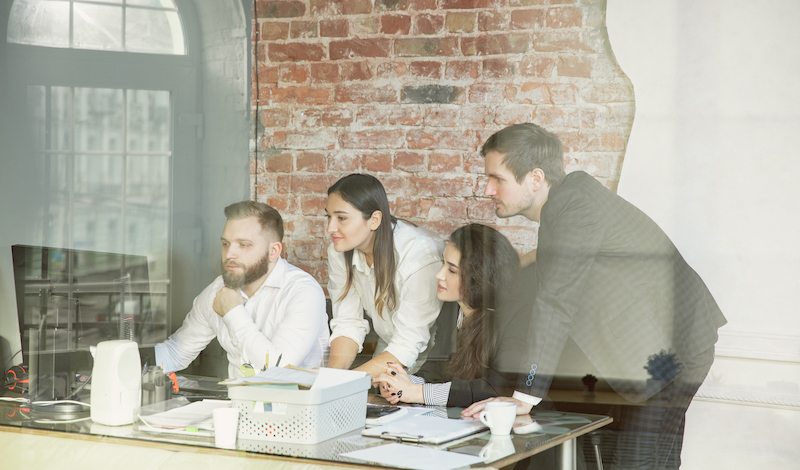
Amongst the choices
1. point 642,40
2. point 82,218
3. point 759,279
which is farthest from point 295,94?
point 759,279

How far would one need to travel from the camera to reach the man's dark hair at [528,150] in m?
2.21

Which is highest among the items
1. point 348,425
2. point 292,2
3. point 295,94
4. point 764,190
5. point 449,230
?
point 292,2

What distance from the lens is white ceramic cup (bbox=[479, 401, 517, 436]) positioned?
4.80 feet

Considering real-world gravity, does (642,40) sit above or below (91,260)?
above

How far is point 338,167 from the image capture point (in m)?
2.50

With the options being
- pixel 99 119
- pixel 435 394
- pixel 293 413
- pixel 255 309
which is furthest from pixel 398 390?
pixel 99 119

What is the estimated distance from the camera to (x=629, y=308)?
6.71 feet

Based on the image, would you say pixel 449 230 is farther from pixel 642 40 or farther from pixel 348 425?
pixel 348 425

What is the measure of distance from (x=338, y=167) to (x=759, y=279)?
4.57 feet

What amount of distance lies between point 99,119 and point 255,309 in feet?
3.04

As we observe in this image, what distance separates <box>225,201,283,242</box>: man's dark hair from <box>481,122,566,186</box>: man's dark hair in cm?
80

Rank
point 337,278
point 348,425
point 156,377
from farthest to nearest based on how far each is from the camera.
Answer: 1. point 337,278
2. point 156,377
3. point 348,425

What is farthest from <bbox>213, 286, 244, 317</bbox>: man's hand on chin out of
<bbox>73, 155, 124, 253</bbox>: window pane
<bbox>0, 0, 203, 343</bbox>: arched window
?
<bbox>73, 155, 124, 253</bbox>: window pane

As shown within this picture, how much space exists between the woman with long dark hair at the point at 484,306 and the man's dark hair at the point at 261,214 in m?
0.66
